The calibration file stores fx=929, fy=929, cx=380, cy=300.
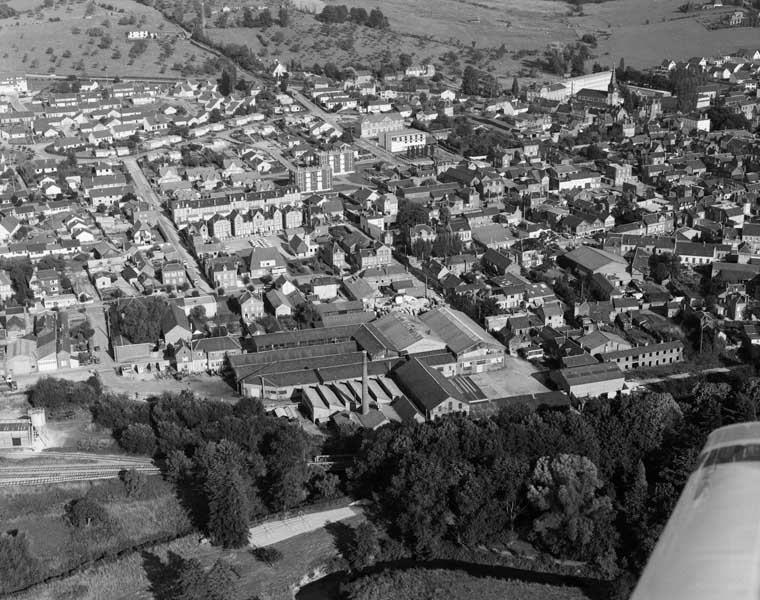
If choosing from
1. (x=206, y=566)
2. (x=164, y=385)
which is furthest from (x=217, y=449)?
(x=164, y=385)

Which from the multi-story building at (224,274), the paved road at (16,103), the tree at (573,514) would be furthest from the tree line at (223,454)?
the paved road at (16,103)

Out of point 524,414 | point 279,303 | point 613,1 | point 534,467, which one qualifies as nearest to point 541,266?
point 279,303

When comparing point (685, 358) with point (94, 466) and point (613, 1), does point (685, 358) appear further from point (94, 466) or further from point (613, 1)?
point (613, 1)

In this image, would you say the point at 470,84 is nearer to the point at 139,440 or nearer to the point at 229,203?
the point at 229,203

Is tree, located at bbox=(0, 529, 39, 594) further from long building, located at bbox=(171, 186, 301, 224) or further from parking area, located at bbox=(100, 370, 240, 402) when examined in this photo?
long building, located at bbox=(171, 186, 301, 224)

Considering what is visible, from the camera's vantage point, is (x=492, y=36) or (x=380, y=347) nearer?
(x=380, y=347)

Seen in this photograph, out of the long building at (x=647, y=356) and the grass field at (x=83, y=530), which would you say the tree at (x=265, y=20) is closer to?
the long building at (x=647, y=356)
